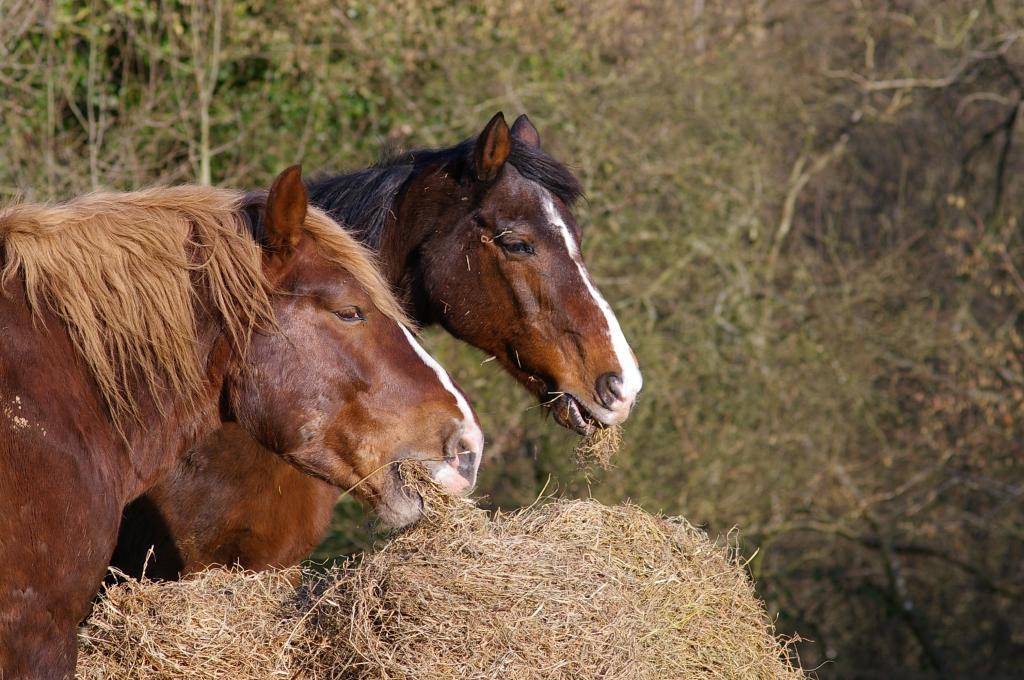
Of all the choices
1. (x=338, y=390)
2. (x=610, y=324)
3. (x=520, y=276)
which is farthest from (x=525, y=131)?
(x=338, y=390)

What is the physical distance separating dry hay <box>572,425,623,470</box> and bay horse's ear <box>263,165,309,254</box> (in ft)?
4.38

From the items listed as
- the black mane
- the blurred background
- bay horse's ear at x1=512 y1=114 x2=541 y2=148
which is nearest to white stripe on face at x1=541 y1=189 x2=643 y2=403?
the black mane

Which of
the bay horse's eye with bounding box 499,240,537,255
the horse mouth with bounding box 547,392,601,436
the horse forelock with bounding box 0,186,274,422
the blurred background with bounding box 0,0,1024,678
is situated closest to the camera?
the horse forelock with bounding box 0,186,274,422

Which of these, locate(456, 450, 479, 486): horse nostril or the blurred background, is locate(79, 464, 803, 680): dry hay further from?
the blurred background

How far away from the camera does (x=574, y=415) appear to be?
3.99 m

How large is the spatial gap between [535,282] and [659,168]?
17.6ft

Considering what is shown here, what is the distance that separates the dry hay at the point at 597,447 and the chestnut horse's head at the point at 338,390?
2.91 ft

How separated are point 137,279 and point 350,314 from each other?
1.79 ft

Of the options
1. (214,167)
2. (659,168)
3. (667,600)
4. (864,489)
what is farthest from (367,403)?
(864,489)

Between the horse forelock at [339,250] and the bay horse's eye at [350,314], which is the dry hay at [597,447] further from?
the bay horse's eye at [350,314]

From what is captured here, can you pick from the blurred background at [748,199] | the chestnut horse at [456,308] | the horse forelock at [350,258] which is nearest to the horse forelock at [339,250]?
the horse forelock at [350,258]

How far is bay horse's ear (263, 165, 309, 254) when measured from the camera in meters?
2.93

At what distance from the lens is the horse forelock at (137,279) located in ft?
9.04

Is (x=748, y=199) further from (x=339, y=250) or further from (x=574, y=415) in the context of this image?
(x=339, y=250)
